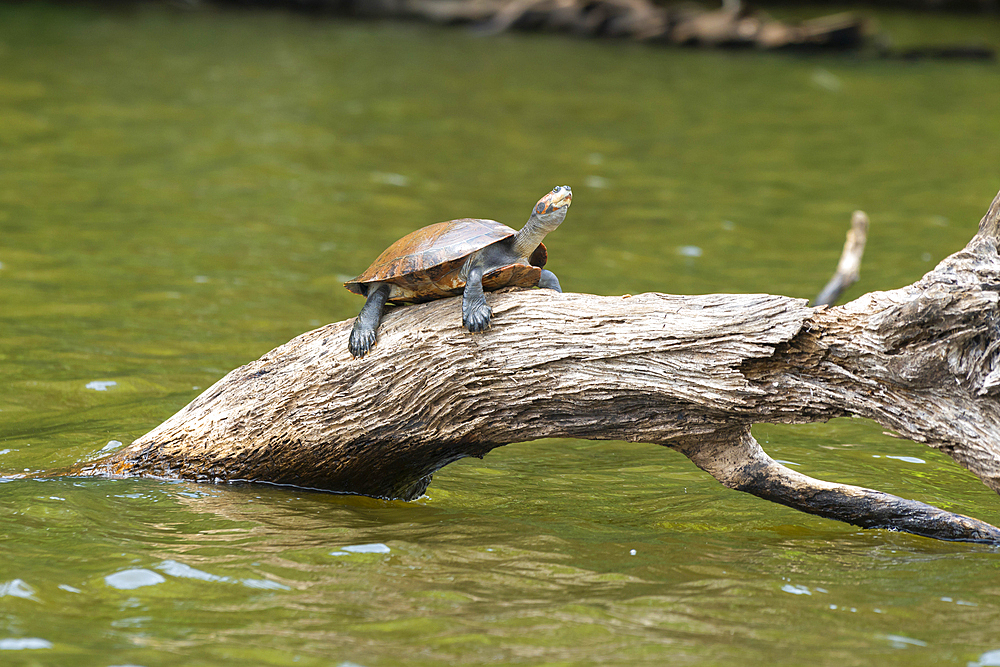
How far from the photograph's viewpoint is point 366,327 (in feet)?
12.8

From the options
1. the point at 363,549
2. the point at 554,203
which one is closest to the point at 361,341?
the point at 363,549

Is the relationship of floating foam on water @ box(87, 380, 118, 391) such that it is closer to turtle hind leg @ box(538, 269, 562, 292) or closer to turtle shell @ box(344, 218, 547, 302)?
turtle shell @ box(344, 218, 547, 302)

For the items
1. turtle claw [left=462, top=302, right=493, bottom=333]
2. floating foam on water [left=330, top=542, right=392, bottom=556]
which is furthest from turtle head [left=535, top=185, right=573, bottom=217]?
floating foam on water [left=330, top=542, right=392, bottom=556]

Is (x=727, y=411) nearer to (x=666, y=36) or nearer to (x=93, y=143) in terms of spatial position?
(x=93, y=143)

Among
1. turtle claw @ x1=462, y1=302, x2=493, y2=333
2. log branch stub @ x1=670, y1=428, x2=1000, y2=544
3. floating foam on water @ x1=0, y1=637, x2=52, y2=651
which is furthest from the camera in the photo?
log branch stub @ x1=670, y1=428, x2=1000, y2=544

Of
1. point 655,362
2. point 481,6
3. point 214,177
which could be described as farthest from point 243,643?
point 481,6

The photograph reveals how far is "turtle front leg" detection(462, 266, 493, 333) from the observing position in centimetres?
369

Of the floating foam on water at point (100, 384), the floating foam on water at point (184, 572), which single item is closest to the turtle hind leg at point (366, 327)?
the floating foam on water at point (184, 572)

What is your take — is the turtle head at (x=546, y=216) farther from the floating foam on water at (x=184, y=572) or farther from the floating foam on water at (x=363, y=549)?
the floating foam on water at (x=184, y=572)

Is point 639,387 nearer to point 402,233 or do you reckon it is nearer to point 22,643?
point 22,643

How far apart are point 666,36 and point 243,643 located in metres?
18.4

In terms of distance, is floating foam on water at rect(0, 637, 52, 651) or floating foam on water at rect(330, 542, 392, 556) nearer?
floating foam on water at rect(0, 637, 52, 651)

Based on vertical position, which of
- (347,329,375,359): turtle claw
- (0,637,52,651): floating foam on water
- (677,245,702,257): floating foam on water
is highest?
(677,245,702,257): floating foam on water

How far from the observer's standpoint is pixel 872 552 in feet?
12.2
